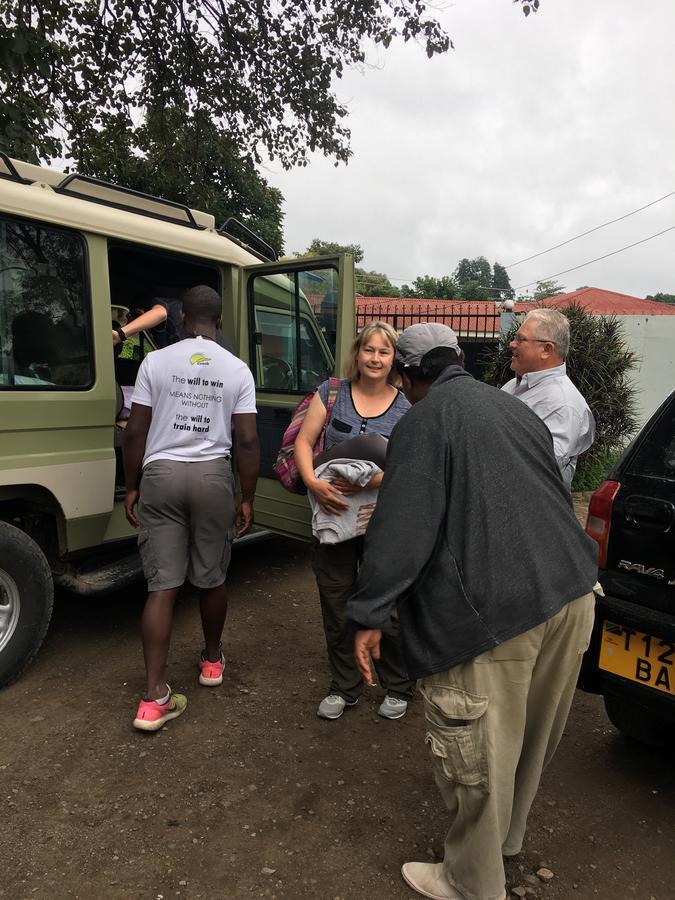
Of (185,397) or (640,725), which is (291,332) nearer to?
(185,397)

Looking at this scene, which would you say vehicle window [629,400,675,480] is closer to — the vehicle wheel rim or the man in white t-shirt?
the man in white t-shirt

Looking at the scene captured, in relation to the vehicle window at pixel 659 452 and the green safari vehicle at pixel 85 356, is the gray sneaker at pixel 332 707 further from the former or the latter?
the vehicle window at pixel 659 452

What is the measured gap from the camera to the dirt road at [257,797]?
2033 mm

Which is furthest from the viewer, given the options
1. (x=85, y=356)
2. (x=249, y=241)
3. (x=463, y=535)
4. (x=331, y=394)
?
(x=249, y=241)

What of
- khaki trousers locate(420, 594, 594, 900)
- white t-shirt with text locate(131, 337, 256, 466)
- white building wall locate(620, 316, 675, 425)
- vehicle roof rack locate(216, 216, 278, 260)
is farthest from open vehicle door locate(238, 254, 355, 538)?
white building wall locate(620, 316, 675, 425)

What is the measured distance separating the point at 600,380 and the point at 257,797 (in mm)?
7135

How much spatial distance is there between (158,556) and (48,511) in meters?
0.82

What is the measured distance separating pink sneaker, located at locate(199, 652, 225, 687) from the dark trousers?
0.57 m

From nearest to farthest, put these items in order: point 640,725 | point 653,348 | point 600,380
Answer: point 640,725 < point 600,380 < point 653,348

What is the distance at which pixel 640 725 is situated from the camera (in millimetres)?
2660

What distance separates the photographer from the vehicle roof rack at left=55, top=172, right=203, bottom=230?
3.41m

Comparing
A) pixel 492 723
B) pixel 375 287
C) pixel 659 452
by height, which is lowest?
pixel 492 723

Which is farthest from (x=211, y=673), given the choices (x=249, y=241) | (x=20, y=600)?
(x=249, y=241)

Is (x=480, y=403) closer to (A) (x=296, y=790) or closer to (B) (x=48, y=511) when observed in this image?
(A) (x=296, y=790)
